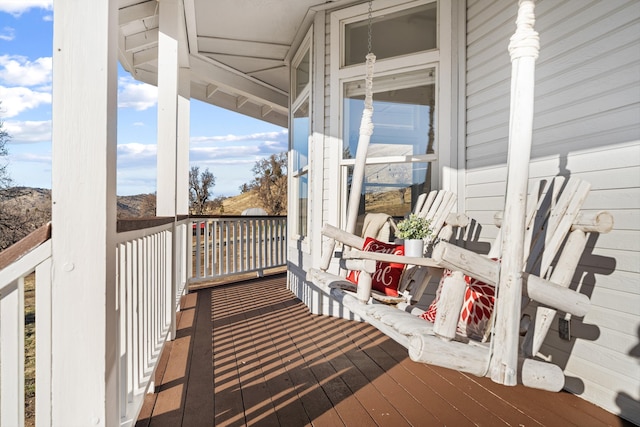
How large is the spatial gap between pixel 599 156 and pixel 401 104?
64.0 inches

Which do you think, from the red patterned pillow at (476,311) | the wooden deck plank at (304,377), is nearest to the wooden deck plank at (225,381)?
the wooden deck plank at (304,377)

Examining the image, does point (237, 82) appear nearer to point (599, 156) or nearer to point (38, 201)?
point (599, 156)

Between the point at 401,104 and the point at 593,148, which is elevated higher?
the point at 401,104

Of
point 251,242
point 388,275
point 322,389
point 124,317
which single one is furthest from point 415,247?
point 251,242

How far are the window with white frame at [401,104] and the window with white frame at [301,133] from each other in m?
0.80

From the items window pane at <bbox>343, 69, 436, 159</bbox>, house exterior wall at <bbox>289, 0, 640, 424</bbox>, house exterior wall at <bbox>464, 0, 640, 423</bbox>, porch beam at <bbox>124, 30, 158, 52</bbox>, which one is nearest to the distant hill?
porch beam at <bbox>124, 30, 158, 52</bbox>

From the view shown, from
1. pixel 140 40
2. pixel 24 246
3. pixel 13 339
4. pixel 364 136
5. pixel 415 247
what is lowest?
pixel 13 339

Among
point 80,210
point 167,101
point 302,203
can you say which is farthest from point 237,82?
point 80,210

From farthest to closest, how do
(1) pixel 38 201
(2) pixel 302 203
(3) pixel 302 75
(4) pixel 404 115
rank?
(1) pixel 38 201, (2) pixel 302 203, (3) pixel 302 75, (4) pixel 404 115

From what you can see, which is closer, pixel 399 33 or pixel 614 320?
pixel 614 320

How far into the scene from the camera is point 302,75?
15.3 feet

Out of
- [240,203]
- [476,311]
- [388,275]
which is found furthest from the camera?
[240,203]

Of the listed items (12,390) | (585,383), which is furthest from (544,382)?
(12,390)

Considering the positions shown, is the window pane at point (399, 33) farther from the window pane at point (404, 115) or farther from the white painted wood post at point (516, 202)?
the white painted wood post at point (516, 202)
